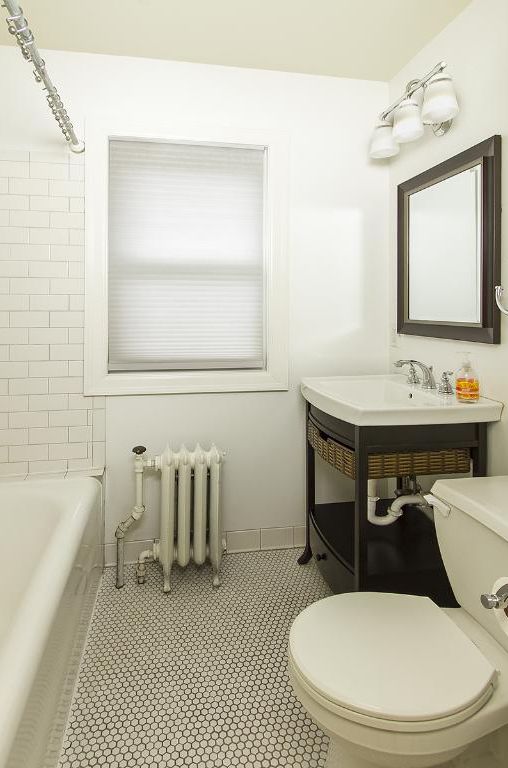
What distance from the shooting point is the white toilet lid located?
3.25 ft

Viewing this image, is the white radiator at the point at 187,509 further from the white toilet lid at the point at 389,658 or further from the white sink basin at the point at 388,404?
the white toilet lid at the point at 389,658

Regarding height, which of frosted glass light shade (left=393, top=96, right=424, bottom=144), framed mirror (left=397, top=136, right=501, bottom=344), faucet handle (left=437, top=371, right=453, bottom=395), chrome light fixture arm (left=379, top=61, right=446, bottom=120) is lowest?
faucet handle (left=437, top=371, right=453, bottom=395)

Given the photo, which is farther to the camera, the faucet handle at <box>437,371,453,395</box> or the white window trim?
the white window trim

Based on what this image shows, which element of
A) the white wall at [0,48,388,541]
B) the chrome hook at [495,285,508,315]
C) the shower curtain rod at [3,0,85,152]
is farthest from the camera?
the white wall at [0,48,388,541]

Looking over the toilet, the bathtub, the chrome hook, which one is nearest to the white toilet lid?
the toilet

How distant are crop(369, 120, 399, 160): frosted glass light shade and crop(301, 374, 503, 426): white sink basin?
1122mm

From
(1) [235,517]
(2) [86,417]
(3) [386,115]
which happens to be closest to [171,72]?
(3) [386,115]

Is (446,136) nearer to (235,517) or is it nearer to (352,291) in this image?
(352,291)

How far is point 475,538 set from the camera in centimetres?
123

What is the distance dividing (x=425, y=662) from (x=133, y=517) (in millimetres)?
1533

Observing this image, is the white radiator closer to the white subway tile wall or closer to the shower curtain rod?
the white subway tile wall

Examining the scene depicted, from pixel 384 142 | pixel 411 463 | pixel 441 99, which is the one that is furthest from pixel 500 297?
pixel 384 142

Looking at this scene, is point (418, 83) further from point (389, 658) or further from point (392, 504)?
point (389, 658)

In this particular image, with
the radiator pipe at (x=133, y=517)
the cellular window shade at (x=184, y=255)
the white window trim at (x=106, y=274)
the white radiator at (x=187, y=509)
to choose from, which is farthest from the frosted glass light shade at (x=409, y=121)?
the radiator pipe at (x=133, y=517)
